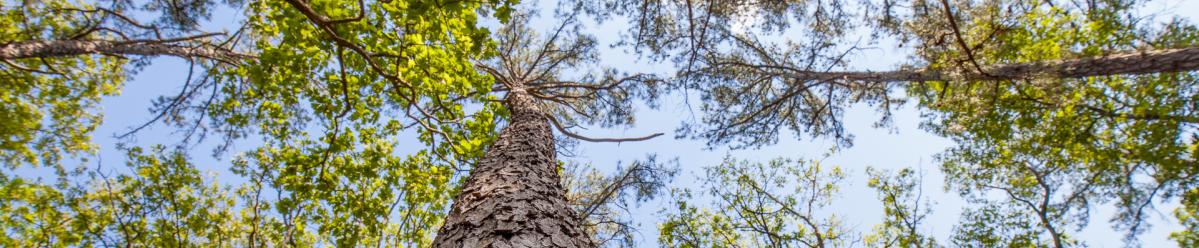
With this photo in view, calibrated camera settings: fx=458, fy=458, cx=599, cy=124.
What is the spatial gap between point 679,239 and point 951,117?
528 centimetres

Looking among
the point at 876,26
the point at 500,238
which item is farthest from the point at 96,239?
the point at 876,26

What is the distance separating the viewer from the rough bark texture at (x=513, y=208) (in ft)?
5.66

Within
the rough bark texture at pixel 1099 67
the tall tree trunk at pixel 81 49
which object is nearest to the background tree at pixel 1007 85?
the rough bark texture at pixel 1099 67

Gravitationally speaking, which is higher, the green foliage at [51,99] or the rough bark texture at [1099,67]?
the green foliage at [51,99]

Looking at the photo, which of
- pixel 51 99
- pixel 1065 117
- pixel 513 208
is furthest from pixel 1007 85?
pixel 51 99

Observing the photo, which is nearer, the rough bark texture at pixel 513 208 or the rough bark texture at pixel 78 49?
the rough bark texture at pixel 513 208

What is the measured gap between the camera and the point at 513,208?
6.66 ft

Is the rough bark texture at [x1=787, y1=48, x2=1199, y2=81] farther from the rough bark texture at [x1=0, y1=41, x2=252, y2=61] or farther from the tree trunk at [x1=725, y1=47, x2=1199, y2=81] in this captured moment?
the rough bark texture at [x1=0, y1=41, x2=252, y2=61]

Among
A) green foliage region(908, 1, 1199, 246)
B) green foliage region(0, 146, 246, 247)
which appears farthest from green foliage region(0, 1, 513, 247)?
green foliage region(908, 1, 1199, 246)

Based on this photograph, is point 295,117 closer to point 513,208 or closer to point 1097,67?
point 513,208

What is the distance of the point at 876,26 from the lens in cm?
608

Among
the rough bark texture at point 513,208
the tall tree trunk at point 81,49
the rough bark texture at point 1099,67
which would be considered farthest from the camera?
the tall tree trunk at point 81,49

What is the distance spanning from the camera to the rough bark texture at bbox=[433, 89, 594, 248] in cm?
173

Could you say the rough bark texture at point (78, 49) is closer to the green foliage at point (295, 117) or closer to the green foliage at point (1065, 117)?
the green foliage at point (295, 117)
